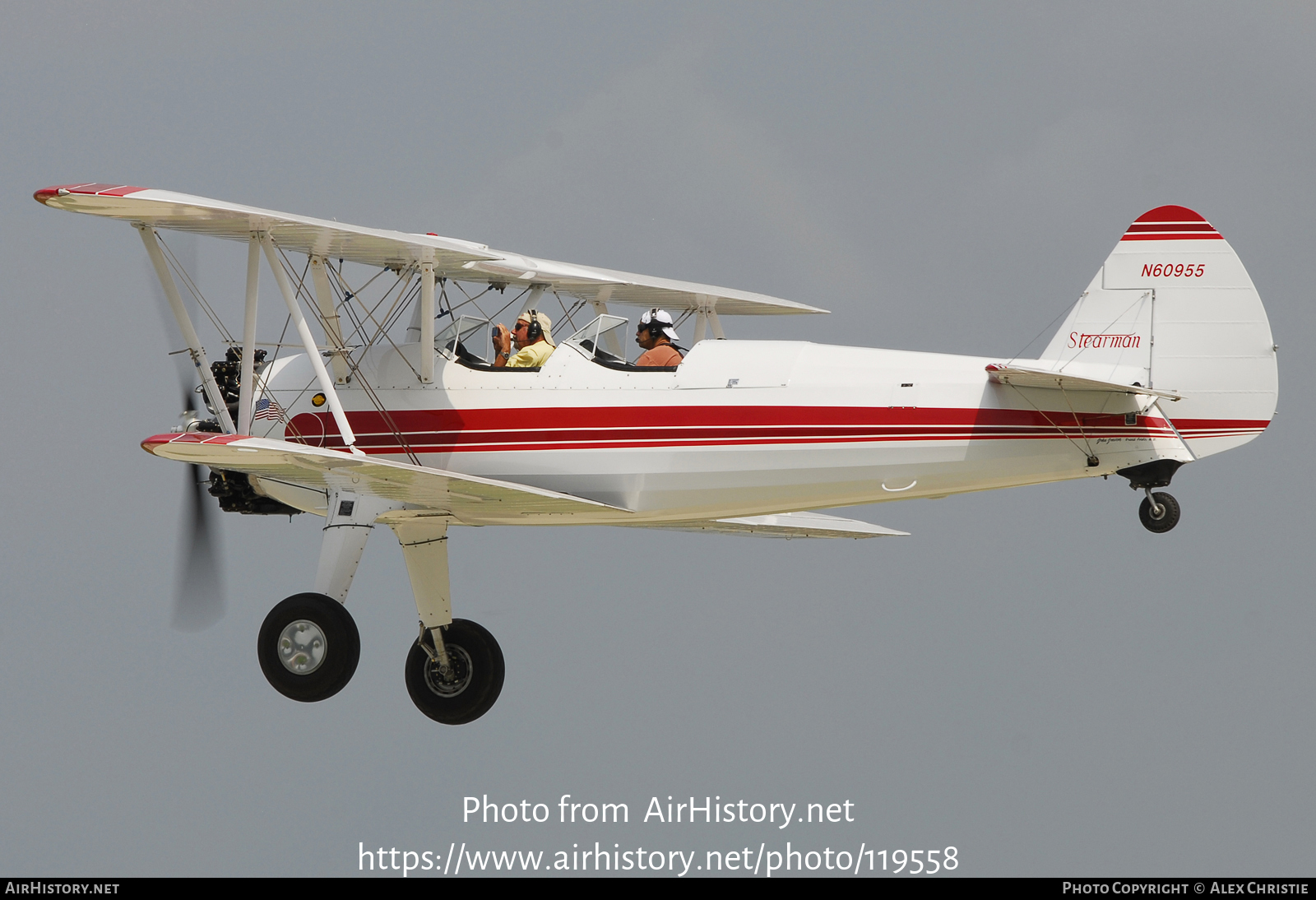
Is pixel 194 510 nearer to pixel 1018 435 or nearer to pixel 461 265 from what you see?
pixel 461 265

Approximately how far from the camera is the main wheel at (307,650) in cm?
1520

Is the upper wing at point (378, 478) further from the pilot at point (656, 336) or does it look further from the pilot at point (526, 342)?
the pilot at point (656, 336)

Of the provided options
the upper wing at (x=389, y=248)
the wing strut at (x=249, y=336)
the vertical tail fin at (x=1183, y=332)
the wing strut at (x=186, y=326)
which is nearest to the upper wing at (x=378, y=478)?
the wing strut at (x=249, y=336)

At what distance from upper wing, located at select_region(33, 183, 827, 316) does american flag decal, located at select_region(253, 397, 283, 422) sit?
1.43 meters

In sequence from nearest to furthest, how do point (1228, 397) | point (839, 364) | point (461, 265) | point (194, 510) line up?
1. point (1228, 397)
2. point (839, 364)
3. point (461, 265)
4. point (194, 510)

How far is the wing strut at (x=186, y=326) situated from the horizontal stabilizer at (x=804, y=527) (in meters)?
5.03

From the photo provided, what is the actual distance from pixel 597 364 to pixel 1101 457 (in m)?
4.18

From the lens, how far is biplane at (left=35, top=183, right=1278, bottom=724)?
13688 mm

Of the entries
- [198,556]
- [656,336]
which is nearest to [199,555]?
[198,556]

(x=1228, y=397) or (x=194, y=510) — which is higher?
A: (x=1228, y=397)

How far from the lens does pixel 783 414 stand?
47.3ft

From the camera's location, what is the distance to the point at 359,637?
50.4 ft

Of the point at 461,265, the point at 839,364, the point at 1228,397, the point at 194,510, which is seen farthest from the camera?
the point at 194,510
